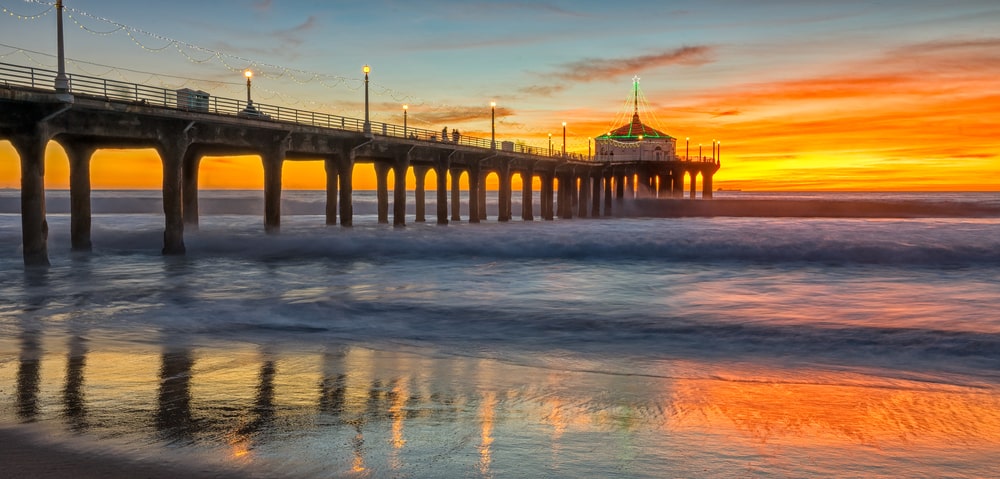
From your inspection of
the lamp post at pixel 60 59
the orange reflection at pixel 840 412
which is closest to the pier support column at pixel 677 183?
the lamp post at pixel 60 59

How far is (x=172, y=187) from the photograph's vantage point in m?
28.9

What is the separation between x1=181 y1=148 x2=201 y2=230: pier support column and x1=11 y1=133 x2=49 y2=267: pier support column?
45.3ft

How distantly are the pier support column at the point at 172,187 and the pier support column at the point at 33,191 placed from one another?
4861 millimetres

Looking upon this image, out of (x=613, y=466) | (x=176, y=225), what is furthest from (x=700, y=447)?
(x=176, y=225)

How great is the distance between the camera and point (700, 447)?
647 centimetres

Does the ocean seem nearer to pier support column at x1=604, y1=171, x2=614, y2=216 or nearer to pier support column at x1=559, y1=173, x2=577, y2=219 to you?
pier support column at x1=559, y1=173, x2=577, y2=219

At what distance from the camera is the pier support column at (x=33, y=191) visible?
23016 millimetres

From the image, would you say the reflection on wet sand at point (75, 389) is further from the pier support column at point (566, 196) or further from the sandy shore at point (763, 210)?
the sandy shore at point (763, 210)

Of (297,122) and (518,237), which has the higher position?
(297,122)

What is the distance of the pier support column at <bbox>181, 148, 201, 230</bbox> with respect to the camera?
38.2m

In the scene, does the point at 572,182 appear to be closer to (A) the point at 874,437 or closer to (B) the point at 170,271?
(B) the point at 170,271

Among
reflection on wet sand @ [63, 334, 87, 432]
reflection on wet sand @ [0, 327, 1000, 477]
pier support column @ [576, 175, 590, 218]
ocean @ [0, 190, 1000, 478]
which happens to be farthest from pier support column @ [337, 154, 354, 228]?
pier support column @ [576, 175, 590, 218]

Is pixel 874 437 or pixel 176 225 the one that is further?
pixel 176 225

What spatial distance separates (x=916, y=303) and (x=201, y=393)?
17.1m
